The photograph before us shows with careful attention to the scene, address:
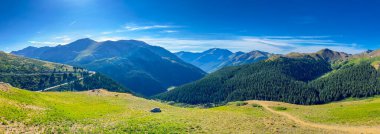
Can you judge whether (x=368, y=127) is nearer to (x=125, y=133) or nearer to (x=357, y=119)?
(x=357, y=119)

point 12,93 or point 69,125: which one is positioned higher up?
point 12,93

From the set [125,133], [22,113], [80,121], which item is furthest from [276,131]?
[22,113]

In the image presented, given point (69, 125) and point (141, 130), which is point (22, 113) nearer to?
point (69, 125)

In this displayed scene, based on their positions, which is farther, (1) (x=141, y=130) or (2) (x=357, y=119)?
(2) (x=357, y=119)

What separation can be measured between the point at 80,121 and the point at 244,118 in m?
43.4

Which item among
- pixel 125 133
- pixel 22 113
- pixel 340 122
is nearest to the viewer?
pixel 125 133

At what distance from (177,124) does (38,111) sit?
3309cm

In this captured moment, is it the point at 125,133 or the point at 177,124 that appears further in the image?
the point at 177,124

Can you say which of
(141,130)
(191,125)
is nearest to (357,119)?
(191,125)

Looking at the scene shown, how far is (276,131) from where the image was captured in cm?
6400

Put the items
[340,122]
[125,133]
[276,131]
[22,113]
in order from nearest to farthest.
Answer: [125,133], [22,113], [276,131], [340,122]

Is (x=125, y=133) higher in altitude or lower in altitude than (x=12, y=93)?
lower

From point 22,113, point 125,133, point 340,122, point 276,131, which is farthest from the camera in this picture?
point 340,122

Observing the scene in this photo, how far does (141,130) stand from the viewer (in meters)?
57.5
